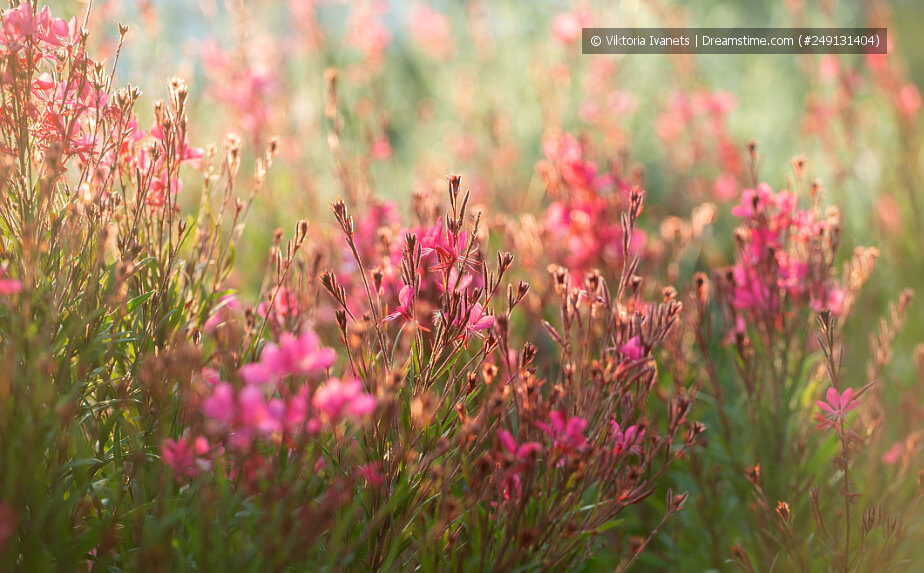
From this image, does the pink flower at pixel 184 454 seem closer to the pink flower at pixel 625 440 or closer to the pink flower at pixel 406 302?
the pink flower at pixel 406 302

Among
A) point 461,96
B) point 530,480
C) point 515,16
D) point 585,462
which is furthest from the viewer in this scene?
point 515,16

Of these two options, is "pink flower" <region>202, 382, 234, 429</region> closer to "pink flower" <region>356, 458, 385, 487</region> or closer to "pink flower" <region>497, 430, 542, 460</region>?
"pink flower" <region>356, 458, 385, 487</region>

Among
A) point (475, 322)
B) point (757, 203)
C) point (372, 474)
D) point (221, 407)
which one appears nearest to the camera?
point (221, 407)

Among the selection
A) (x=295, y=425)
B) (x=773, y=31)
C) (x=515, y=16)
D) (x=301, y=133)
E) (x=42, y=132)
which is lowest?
(x=295, y=425)

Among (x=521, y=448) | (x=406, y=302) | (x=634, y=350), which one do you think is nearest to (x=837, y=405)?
(x=634, y=350)

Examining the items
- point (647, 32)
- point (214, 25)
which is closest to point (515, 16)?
point (647, 32)

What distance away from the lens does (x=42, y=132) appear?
146cm

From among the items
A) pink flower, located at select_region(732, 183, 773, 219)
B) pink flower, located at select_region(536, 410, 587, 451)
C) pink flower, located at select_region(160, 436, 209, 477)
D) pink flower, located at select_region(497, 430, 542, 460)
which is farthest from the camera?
pink flower, located at select_region(732, 183, 773, 219)

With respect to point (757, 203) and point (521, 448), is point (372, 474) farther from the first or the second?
point (757, 203)

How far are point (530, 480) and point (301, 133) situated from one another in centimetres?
448

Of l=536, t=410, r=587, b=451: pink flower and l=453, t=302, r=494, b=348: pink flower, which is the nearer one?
l=536, t=410, r=587, b=451: pink flower

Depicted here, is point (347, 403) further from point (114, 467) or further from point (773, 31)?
point (773, 31)

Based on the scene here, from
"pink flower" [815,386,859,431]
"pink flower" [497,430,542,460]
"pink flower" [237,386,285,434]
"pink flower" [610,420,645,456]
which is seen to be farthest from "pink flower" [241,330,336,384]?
"pink flower" [815,386,859,431]

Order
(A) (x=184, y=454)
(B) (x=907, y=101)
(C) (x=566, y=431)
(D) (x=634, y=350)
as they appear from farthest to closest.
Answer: (B) (x=907, y=101), (D) (x=634, y=350), (C) (x=566, y=431), (A) (x=184, y=454)
